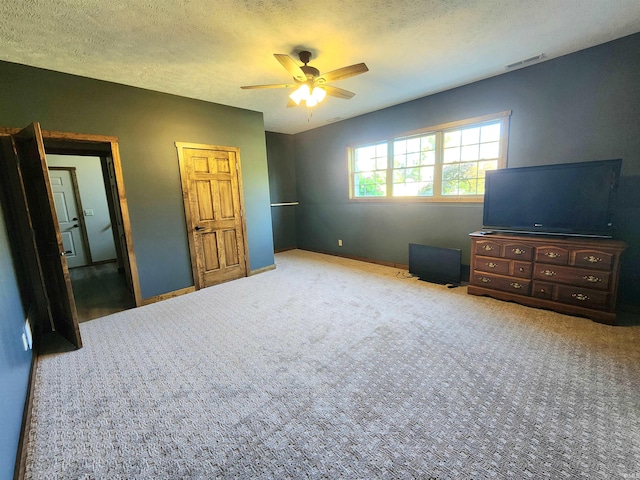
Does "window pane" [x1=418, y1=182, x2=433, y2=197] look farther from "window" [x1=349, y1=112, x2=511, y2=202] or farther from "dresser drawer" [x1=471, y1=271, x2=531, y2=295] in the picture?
"dresser drawer" [x1=471, y1=271, x2=531, y2=295]

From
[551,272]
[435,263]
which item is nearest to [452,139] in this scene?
[435,263]

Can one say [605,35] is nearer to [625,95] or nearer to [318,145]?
[625,95]

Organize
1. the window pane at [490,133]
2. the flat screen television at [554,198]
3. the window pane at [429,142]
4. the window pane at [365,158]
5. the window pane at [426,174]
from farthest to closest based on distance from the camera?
the window pane at [365,158]
the window pane at [426,174]
the window pane at [429,142]
the window pane at [490,133]
the flat screen television at [554,198]

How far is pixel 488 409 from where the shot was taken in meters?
1.65

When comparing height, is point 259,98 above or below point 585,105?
above

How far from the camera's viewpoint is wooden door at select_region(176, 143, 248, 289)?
384 cm

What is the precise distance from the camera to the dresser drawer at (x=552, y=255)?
2.72 metres

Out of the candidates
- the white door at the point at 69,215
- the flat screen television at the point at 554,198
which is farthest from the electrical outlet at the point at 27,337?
the flat screen television at the point at 554,198

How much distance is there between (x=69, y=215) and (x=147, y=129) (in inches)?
147

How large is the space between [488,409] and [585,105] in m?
3.33

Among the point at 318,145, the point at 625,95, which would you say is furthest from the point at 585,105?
the point at 318,145

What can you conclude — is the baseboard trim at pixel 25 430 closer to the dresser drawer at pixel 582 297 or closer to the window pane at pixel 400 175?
the dresser drawer at pixel 582 297

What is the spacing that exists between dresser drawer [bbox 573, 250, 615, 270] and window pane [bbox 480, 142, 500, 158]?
1.55m

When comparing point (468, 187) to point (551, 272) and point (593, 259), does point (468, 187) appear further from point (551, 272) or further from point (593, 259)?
point (593, 259)
